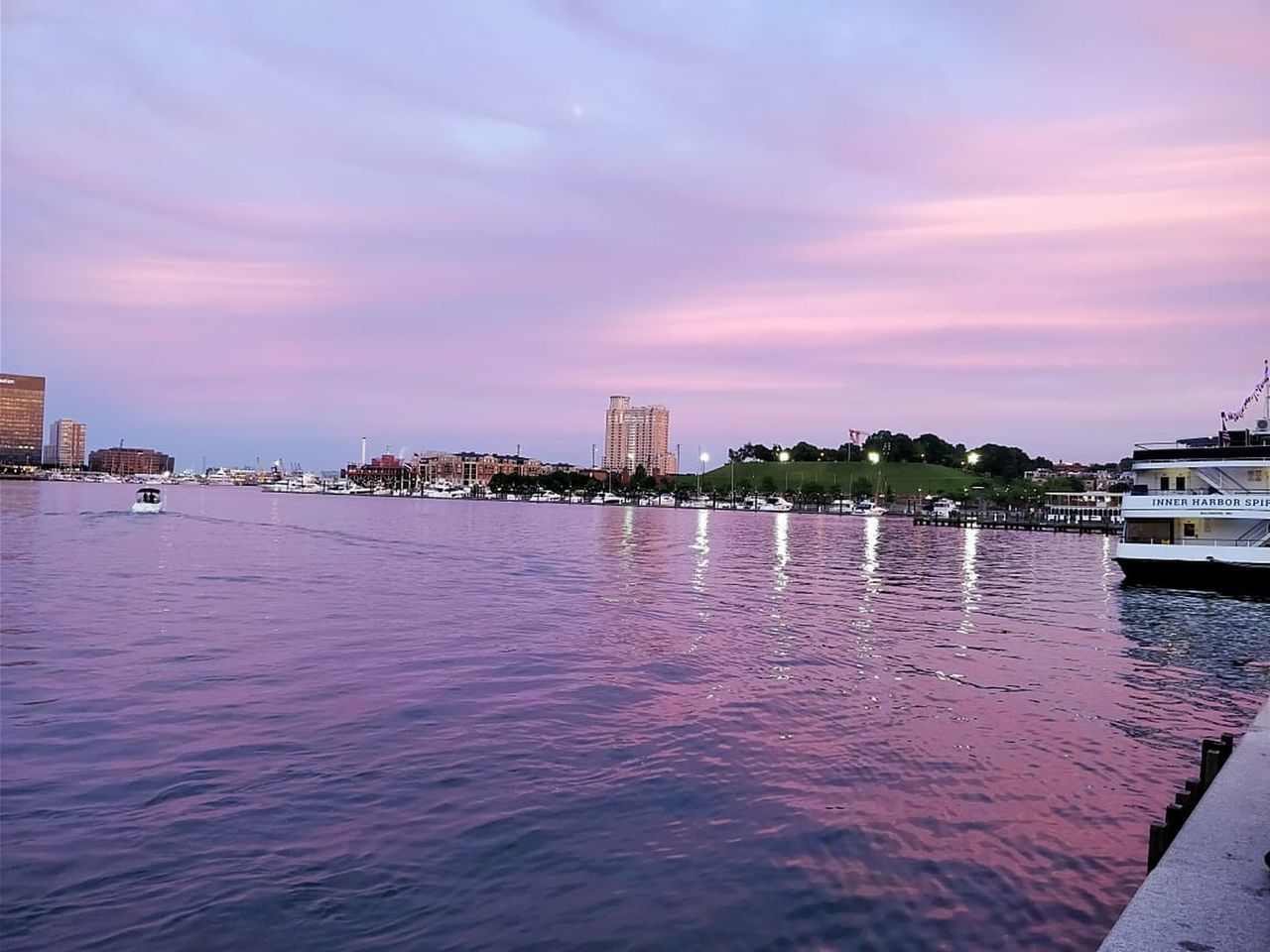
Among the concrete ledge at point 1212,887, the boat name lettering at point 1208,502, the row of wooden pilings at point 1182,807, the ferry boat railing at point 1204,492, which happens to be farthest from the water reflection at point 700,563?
the concrete ledge at point 1212,887

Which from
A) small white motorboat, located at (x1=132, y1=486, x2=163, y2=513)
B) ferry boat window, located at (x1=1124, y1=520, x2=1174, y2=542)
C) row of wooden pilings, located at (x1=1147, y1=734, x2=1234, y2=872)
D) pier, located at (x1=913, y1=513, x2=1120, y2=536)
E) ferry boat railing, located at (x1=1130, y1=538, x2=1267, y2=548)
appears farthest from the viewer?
pier, located at (x1=913, y1=513, x2=1120, y2=536)

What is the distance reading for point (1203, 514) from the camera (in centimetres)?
4984

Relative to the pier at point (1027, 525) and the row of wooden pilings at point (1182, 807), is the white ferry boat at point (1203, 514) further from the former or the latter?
the pier at point (1027, 525)

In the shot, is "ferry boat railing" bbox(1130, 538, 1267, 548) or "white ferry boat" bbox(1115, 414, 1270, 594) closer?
"white ferry boat" bbox(1115, 414, 1270, 594)

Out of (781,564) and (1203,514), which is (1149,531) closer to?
(1203,514)

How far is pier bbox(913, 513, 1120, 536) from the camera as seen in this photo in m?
151

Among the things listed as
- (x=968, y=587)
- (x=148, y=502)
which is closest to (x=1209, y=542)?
(x=968, y=587)

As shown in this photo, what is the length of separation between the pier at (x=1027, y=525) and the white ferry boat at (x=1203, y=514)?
99467 millimetres

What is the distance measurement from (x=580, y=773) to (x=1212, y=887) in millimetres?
9775

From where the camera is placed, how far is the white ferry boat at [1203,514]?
48.7 metres

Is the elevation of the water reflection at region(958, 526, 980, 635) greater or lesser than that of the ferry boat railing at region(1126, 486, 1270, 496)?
lesser

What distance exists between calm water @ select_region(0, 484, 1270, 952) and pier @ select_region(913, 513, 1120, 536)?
407 ft

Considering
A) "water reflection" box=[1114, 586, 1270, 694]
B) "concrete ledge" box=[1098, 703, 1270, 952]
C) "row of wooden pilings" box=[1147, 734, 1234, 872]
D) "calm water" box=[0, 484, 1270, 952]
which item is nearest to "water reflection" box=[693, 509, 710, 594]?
"calm water" box=[0, 484, 1270, 952]

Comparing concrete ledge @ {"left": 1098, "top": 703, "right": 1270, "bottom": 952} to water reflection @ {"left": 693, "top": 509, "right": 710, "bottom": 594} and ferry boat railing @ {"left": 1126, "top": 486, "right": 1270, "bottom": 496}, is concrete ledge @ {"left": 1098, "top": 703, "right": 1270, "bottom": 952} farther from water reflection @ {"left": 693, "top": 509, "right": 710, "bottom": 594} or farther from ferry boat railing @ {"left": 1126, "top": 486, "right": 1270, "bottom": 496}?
ferry boat railing @ {"left": 1126, "top": 486, "right": 1270, "bottom": 496}
